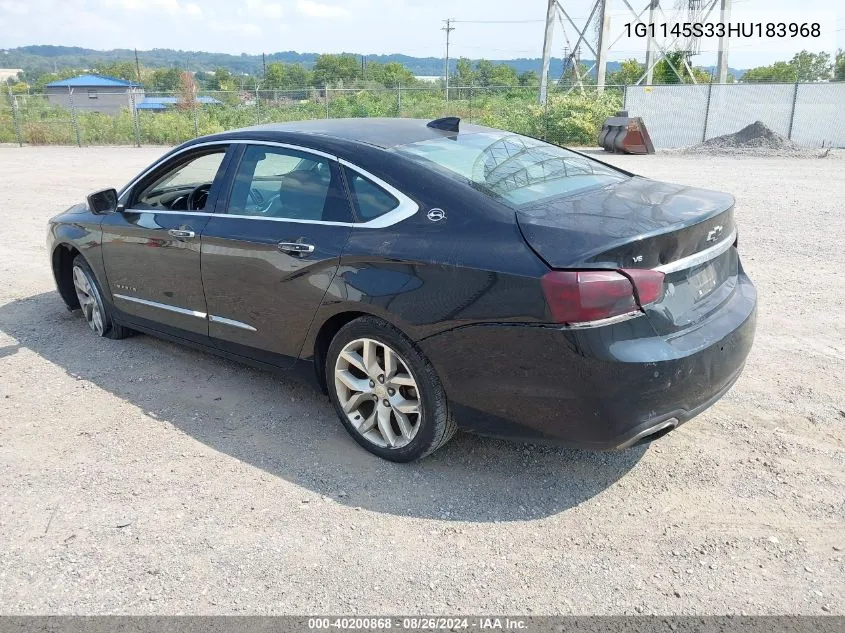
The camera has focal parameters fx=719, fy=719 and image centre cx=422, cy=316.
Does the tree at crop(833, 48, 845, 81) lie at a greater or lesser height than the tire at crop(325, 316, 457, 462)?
greater

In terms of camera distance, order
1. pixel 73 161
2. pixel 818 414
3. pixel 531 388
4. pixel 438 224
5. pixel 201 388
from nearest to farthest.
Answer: pixel 531 388, pixel 438 224, pixel 818 414, pixel 201 388, pixel 73 161

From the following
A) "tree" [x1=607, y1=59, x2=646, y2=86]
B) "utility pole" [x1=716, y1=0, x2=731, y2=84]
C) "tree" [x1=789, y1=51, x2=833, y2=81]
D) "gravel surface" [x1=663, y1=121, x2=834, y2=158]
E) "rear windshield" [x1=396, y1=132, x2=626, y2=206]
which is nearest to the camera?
"rear windshield" [x1=396, y1=132, x2=626, y2=206]

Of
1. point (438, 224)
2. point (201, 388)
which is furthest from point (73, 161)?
point (438, 224)

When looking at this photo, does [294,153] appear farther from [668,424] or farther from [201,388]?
[668,424]

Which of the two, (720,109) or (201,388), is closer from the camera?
(201,388)

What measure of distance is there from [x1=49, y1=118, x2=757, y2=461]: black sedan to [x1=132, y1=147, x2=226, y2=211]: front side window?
40 millimetres

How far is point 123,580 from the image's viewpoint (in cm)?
294

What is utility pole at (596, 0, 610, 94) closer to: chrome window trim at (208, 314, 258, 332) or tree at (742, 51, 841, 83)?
tree at (742, 51, 841, 83)

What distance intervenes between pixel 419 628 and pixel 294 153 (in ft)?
8.75

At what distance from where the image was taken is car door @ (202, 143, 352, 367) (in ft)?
12.6

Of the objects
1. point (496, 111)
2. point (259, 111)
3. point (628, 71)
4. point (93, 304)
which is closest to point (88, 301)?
point (93, 304)

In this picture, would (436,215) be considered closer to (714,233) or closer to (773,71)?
(714,233)

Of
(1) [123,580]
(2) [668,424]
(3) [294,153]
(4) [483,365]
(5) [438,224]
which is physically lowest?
(1) [123,580]

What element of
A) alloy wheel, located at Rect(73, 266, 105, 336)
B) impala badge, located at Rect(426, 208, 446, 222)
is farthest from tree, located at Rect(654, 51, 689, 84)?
impala badge, located at Rect(426, 208, 446, 222)
